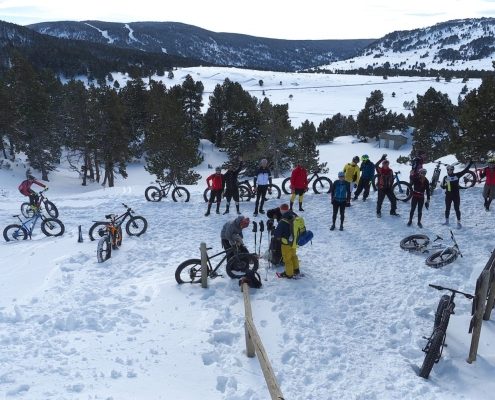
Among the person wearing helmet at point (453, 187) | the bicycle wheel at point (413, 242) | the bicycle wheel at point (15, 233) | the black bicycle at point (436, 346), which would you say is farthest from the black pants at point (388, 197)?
the bicycle wheel at point (15, 233)

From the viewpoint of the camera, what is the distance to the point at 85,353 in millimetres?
7359

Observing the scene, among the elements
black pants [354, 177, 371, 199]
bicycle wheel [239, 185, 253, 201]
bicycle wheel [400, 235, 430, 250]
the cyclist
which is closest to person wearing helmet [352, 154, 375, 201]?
black pants [354, 177, 371, 199]

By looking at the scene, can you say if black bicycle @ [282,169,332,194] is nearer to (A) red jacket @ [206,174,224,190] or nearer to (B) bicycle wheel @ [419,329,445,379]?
(A) red jacket @ [206,174,224,190]

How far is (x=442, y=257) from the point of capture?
11.4 m

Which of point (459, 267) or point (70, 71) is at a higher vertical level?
point (70, 71)

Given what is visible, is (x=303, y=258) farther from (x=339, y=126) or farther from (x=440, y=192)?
(x=339, y=126)

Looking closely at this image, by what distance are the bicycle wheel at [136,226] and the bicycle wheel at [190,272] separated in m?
3.79

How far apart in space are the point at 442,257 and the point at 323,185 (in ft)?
25.6

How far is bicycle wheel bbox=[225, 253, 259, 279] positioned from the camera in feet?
34.2

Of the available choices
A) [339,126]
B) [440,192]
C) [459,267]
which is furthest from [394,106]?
[459,267]

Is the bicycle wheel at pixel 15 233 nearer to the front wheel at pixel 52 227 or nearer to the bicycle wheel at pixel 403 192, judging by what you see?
the front wheel at pixel 52 227

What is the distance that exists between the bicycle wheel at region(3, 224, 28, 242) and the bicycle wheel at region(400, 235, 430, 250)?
12042 millimetres

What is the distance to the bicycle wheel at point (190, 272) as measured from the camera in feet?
33.6

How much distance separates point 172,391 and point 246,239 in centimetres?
733
